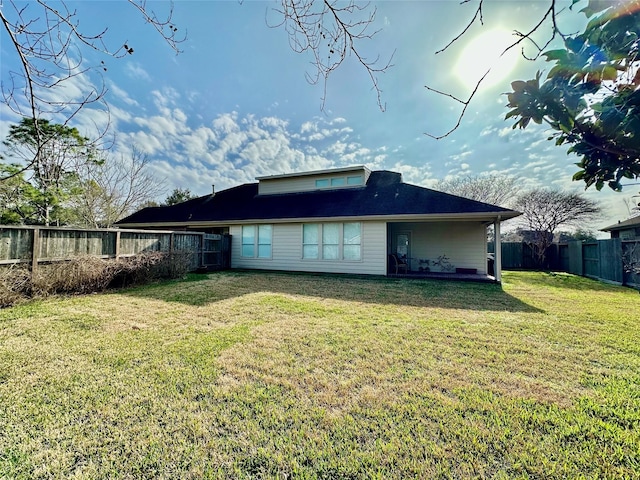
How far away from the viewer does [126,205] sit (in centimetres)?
1714

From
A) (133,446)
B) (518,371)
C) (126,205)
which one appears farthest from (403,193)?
(126,205)

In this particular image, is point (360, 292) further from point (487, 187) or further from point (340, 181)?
point (487, 187)

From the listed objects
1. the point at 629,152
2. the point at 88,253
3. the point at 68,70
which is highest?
the point at 68,70

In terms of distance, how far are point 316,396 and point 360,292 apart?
5283 mm

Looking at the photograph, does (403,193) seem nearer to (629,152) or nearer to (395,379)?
(395,379)

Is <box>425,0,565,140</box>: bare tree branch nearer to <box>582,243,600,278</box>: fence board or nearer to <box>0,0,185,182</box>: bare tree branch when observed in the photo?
<box>0,0,185,182</box>: bare tree branch

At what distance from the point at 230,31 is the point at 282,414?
4262 mm

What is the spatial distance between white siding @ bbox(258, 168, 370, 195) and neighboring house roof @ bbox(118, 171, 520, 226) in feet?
1.03

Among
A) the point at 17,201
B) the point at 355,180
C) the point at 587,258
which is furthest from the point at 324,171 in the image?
the point at 17,201

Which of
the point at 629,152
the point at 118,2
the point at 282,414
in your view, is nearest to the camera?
the point at 629,152

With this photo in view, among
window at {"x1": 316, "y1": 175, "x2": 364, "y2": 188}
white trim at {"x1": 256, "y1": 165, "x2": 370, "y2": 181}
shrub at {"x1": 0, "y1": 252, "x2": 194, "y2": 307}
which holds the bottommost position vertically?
shrub at {"x1": 0, "y1": 252, "x2": 194, "y2": 307}

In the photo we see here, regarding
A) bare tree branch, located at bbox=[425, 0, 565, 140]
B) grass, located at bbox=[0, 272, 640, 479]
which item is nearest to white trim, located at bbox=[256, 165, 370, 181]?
grass, located at bbox=[0, 272, 640, 479]

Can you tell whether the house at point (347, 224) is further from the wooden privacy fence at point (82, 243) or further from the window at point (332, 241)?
the wooden privacy fence at point (82, 243)

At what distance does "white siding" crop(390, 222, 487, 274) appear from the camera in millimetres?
12211
